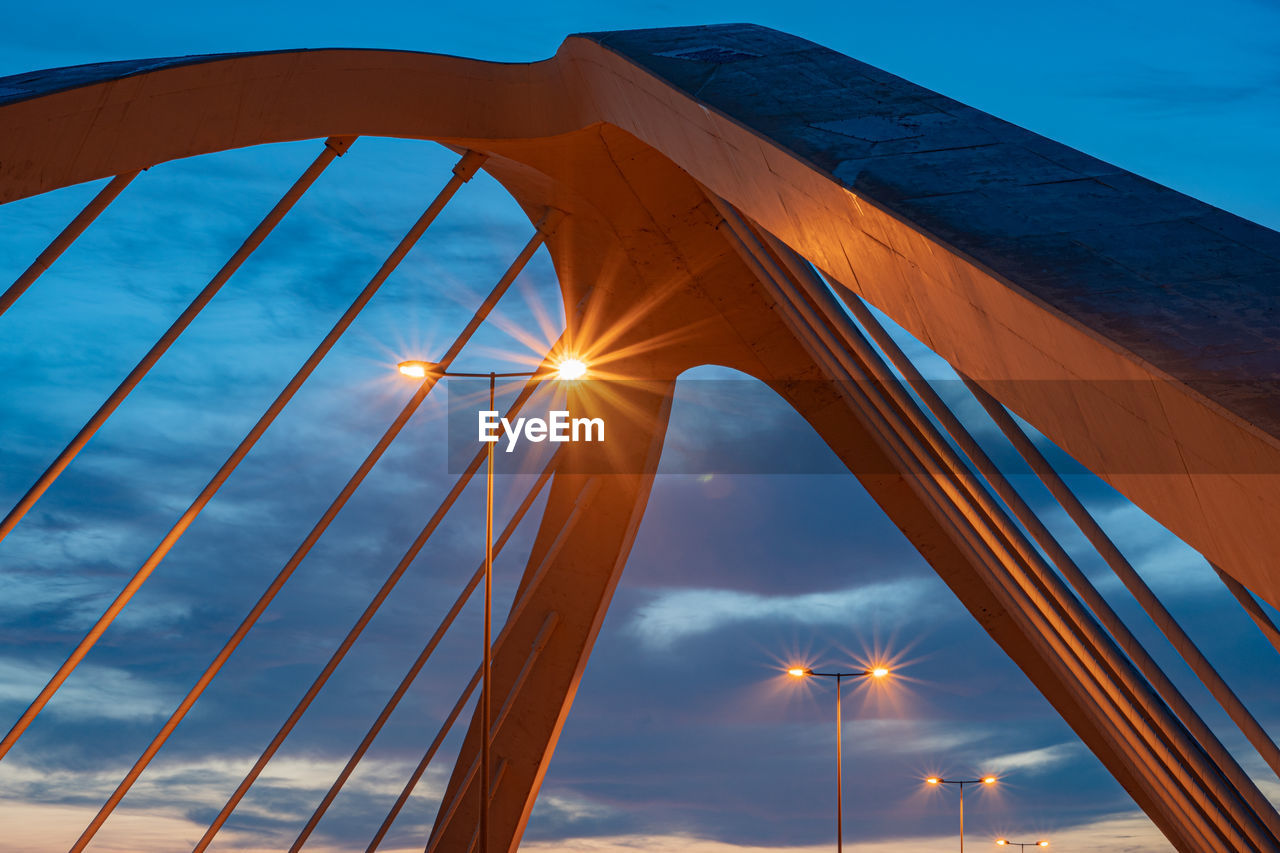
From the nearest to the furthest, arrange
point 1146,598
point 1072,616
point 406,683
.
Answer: point 1146,598
point 1072,616
point 406,683

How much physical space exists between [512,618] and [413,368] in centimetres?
786

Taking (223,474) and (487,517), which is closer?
(223,474)

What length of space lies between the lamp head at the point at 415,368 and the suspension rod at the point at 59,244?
197 inches

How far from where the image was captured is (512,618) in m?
24.2

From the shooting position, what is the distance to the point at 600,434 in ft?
83.8

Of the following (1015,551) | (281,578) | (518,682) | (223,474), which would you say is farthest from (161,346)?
(518,682)

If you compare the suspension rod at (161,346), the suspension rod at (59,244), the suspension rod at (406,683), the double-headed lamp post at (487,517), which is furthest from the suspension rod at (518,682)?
the suspension rod at (59,244)

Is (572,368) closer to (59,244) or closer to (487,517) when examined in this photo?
(487,517)

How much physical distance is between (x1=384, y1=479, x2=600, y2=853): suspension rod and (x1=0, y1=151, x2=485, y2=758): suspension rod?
6.43 meters

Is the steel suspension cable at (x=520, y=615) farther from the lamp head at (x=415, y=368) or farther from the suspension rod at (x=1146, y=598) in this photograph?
the suspension rod at (x=1146, y=598)

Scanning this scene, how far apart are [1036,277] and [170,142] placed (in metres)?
10.6

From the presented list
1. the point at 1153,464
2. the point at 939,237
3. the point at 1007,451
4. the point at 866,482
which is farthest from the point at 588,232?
the point at 1007,451

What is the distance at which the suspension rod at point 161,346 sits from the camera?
42.3 feet

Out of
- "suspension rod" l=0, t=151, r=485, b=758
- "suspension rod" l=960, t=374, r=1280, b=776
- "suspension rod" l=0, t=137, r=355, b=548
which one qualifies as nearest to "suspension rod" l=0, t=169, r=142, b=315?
"suspension rod" l=0, t=137, r=355, b=548
